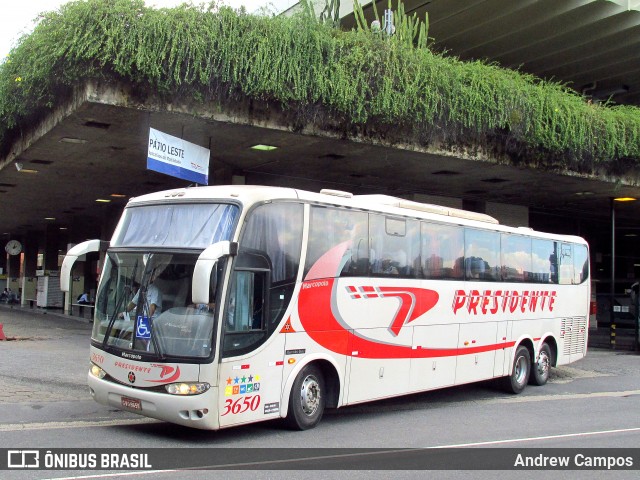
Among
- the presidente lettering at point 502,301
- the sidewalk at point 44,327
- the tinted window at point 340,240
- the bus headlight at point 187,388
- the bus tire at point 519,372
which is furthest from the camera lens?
the sidewalk at point 44,327

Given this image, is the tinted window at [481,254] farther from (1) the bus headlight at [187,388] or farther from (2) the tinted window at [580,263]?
(1) the bus headlight at [187,388]

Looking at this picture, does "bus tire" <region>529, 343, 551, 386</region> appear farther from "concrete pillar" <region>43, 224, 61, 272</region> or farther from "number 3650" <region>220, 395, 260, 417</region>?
"concrete pillar" <region>43, 224, 61, 272</region>

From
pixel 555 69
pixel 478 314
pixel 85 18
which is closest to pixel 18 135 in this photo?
pixel 85 18

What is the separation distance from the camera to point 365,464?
283 inches

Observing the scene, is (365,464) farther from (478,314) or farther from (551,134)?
(551,134)

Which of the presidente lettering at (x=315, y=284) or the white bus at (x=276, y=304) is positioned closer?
the white bus at (x=276, y=304)

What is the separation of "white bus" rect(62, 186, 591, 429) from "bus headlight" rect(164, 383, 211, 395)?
0.5 inches

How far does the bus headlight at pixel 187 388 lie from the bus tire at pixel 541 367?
8.83 metres

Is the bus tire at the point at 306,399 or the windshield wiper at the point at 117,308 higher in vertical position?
the windshield wiper at the point at 117,308

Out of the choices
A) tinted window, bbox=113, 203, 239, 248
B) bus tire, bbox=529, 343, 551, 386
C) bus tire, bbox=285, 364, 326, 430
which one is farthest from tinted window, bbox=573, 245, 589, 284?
tinted window, bbox=113, 203, 239, 248

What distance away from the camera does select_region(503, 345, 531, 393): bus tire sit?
1327 cm

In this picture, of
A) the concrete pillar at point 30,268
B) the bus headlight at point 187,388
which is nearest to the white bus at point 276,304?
the bus headlight at point 187,388

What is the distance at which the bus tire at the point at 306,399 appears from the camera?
8.65 m

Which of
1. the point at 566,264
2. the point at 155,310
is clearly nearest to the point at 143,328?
the point at 155,310
